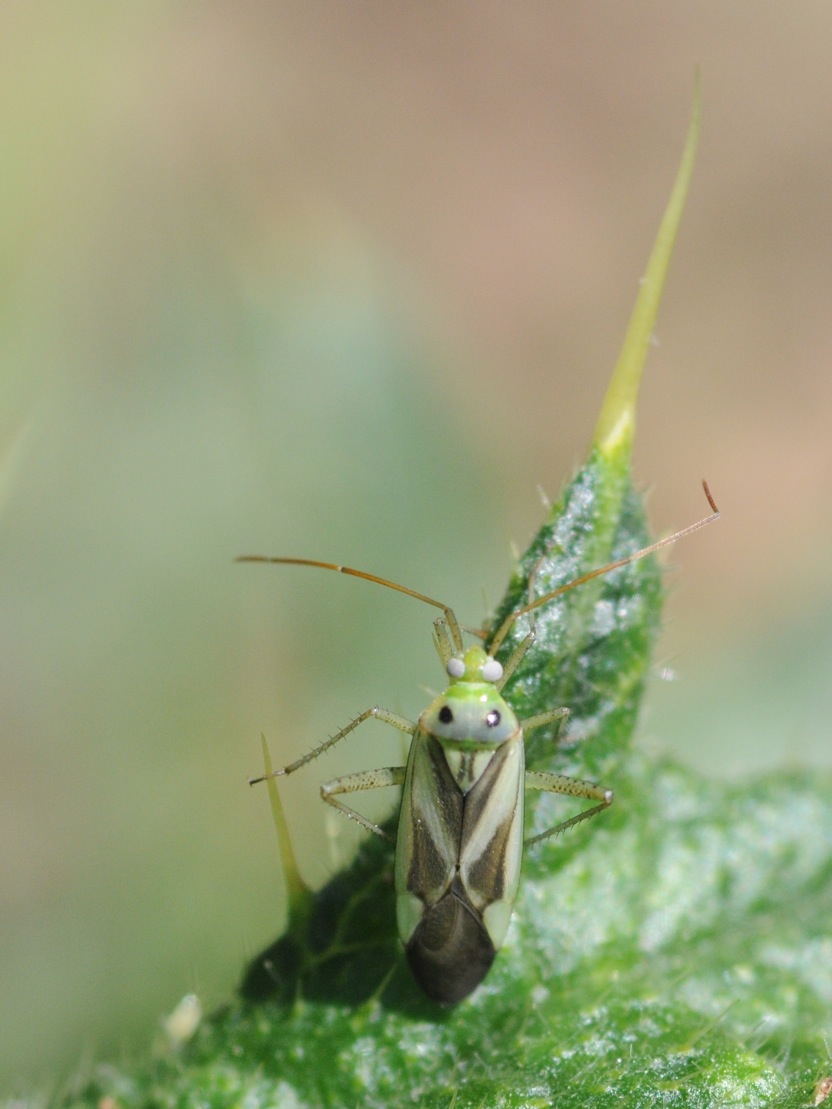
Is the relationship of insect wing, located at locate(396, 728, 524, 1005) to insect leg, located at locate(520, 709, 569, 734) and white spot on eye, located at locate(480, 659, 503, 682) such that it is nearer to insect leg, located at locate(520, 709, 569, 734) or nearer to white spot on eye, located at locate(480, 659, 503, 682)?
insect leg, located at locate(520, 709, 569, 734)

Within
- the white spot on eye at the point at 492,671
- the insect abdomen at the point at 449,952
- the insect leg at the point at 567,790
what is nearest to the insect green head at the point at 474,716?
the white spot on eye at the point at 492,671

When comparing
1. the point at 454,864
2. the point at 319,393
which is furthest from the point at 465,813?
the point at 319,393

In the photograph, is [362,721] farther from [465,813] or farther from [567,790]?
[567,790]

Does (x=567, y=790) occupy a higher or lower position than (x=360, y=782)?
lower

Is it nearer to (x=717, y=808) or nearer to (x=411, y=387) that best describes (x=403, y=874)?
(x=717, y=808)

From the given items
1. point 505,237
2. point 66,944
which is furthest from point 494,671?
point 505,237

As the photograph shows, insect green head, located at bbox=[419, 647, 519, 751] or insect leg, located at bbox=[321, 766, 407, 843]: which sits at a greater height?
insect green head, located at bbox=[419, 647, 519, 751]

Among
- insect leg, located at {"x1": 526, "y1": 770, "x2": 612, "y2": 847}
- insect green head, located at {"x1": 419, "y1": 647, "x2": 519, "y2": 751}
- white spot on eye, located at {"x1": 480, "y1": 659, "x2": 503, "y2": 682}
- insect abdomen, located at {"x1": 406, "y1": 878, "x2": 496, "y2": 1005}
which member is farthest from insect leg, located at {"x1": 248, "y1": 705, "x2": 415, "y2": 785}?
insect abdomen, located at {"x1": 406, "y1": 878, "x2": 496, "y2": 1005}
